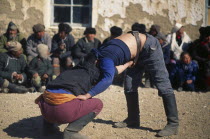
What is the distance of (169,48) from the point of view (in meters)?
7.34

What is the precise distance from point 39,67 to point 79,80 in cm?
348

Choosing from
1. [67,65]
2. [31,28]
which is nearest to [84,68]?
[67,65]

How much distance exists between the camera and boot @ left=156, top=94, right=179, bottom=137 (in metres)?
3.92

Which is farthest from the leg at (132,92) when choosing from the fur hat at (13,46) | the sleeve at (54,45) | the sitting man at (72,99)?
the sleeve at (54,45)

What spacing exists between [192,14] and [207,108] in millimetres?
3178

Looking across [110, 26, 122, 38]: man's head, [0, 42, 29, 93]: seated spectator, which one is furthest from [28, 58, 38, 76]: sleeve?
[110, 26, 122, 38]: man's head

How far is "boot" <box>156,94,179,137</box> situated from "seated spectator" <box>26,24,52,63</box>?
4.02 m

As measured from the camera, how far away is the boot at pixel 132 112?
13.9ft

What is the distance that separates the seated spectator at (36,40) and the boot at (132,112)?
3478 mm

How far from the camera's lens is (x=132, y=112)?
169 inches

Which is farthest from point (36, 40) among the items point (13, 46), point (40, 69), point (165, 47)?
point (165, 47)

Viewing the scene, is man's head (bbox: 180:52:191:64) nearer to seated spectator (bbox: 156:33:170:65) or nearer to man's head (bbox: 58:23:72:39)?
seated spectator (bbox: 156:33:170:65)

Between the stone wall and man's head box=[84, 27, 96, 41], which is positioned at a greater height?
the stone wall

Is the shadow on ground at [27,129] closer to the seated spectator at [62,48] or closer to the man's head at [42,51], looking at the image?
the man's head at [42,51]
